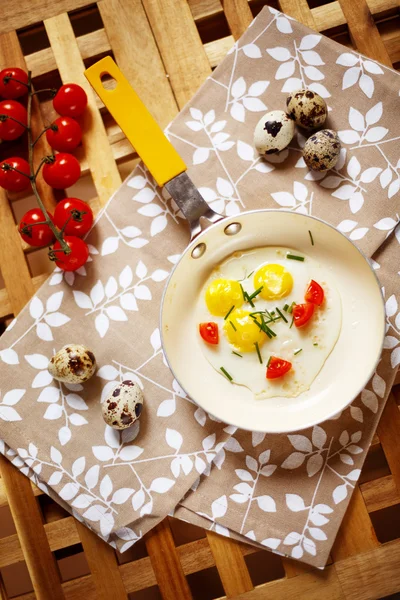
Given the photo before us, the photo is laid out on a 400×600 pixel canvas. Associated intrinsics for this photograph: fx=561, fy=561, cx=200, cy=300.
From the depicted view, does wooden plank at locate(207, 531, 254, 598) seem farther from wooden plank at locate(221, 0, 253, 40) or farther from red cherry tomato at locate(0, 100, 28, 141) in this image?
wooden plank at locate(221, 0, 253, 40)

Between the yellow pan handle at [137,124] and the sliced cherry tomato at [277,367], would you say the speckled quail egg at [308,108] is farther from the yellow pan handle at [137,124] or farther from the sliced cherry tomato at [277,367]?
the sliced cherry tomato at [277,367]

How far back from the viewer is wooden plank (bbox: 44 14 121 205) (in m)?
1.40

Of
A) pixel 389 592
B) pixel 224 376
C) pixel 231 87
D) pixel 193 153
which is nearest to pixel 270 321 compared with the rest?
pixel 224 376

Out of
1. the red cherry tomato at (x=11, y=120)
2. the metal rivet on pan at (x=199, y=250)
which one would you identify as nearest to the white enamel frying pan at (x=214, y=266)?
the metal rivet on pan at (x=199, y=250)

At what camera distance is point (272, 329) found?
1325mm

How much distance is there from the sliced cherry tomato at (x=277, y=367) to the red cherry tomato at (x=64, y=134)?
2.36 ft

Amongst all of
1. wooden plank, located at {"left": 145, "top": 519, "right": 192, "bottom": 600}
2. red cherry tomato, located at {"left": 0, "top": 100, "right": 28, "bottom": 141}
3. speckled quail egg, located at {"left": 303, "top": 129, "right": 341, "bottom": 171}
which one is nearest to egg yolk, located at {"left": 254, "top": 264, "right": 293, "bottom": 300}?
speckled quail egg, located at {"left": 303, "top": 129, "right": 341, "bottom": 171}

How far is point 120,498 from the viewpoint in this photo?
4.39ft

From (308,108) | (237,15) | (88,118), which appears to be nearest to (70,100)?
(88,118)

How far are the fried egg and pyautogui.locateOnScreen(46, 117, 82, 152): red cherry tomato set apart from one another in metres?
0.49

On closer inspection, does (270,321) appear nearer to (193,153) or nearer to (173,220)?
(173,220)

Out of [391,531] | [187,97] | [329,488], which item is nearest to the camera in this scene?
[329,488]

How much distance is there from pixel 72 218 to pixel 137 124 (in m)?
0.27

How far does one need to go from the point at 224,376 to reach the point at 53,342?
0.43 meters
